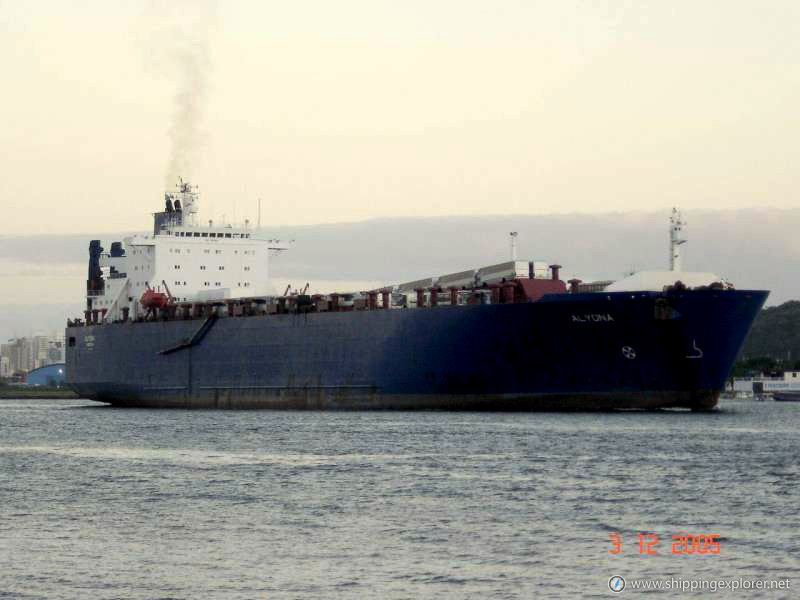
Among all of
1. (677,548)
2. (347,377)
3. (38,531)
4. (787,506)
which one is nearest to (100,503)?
(38,531)

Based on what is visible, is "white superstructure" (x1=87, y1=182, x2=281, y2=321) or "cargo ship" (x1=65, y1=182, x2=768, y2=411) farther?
"white superstructure" (x1=87, y1=182, x2=281, y2=321)

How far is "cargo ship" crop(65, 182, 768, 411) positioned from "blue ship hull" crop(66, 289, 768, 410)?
0.05 metres

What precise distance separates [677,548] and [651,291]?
26.7 meters

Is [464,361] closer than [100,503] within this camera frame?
No

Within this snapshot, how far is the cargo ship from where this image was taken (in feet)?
151

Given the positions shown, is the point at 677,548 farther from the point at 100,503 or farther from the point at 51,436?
the point at 51,436

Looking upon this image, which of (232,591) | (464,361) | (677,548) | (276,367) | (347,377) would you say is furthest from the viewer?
(276,367)

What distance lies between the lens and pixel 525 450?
34.5 metres

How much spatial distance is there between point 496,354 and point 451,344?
1847mm

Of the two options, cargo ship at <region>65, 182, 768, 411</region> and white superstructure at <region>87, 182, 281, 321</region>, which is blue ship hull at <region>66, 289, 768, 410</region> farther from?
white superstructure at <region>87, 182, 281, 321</region>

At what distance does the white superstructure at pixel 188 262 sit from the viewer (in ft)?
225
